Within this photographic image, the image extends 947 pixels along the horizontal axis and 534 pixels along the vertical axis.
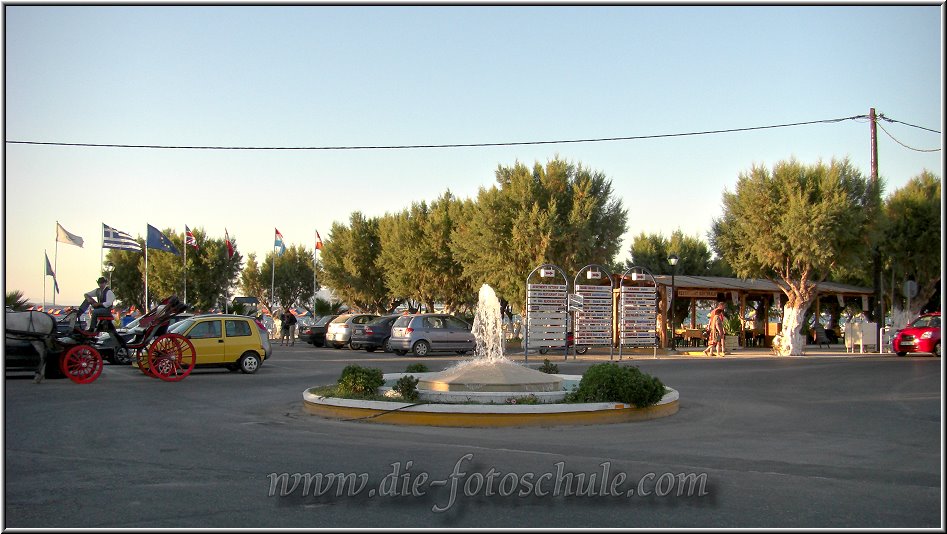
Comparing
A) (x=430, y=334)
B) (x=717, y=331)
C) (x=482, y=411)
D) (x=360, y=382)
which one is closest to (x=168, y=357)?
(x=360, y=382)

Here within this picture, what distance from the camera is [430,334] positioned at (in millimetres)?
31922

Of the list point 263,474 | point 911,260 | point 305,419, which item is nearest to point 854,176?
point 911,260

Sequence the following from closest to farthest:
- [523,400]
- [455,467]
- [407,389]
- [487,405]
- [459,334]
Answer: [455,467]
[487,405]
[523,400]
[407,389]
[459,334]

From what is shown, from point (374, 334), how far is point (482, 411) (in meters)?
22.7

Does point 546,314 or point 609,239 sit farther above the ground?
point 609,239

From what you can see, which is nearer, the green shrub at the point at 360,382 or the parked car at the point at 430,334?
the green shrub at the point at 360,382

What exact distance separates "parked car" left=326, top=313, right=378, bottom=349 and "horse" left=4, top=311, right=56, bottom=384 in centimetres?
1859

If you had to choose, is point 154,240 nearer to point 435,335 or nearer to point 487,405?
point 435,335

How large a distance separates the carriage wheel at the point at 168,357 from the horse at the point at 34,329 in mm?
2228

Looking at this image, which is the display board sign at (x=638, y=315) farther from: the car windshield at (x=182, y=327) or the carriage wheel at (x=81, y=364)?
the carriage wheel at (x=81, y=364)

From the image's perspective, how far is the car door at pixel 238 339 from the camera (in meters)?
22.0

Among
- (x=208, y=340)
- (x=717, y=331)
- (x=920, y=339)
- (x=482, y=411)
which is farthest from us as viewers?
(x=717, y=331)

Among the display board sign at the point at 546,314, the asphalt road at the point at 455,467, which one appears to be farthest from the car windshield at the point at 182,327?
the display board sign at the point at 546,314

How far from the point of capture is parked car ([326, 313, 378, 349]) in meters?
36.7
